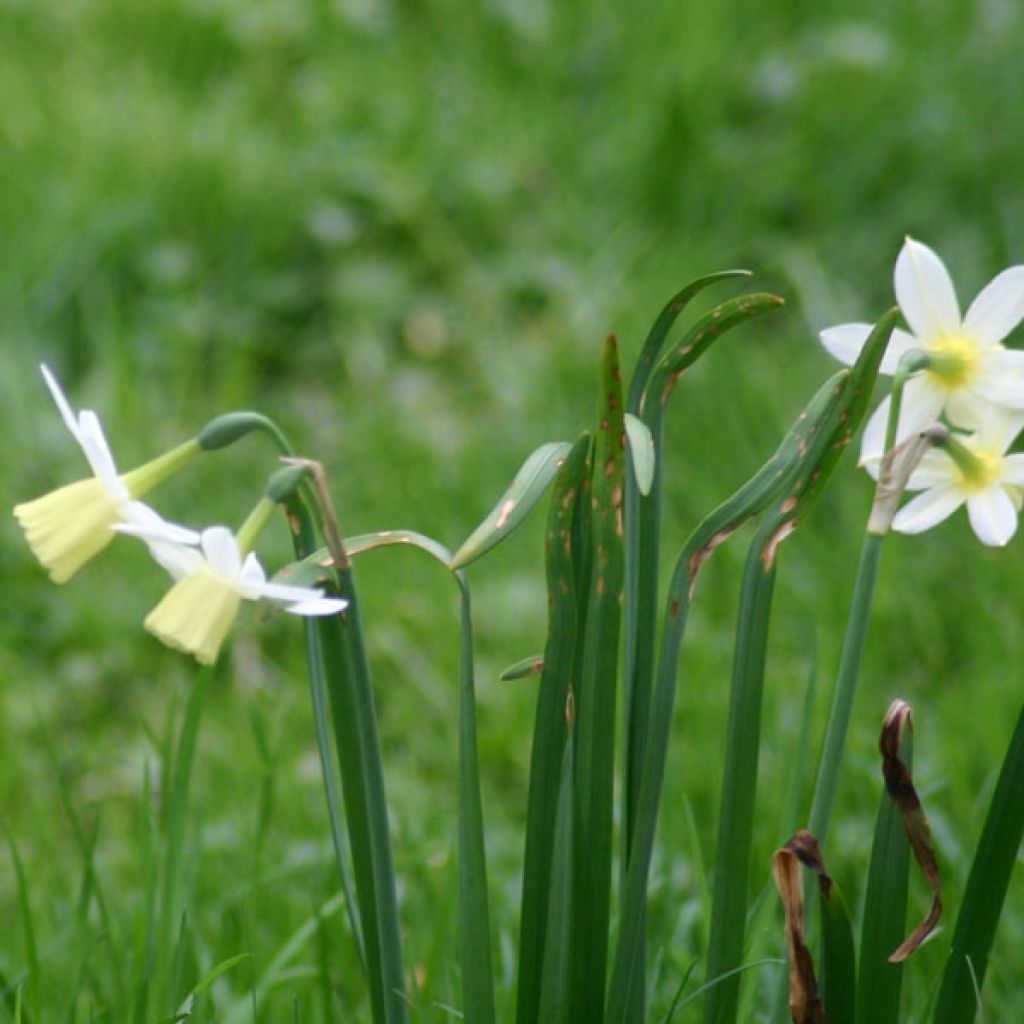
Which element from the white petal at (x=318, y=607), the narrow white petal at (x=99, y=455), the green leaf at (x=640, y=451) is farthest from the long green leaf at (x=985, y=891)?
the narrow white petal at (x=99, y=455)

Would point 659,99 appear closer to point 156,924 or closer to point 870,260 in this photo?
point 870,260

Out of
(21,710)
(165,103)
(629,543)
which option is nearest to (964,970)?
(629,543)

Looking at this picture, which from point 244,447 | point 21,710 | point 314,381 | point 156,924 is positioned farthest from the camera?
point 314,381

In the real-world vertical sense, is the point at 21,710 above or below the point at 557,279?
below

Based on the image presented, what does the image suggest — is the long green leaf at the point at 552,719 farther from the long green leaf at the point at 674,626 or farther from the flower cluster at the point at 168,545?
the flower cluster at the point at 168,545

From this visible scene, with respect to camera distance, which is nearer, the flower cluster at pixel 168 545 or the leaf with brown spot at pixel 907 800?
the flower cluster at pixel 168 545

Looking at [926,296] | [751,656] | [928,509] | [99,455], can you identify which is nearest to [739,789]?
[751,656]

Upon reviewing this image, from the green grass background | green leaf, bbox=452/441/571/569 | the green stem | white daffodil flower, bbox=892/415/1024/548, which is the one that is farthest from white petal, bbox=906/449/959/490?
the green grass background

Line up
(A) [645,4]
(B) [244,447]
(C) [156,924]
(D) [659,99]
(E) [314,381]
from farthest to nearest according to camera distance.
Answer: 1. (A) [645,4]
2. (D) [659,99]
3. (E) [314,381]
4. (B) [244,447]
5. (C) [156,924]
